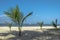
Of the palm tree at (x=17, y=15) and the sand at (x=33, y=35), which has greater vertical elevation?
the palm tree at (x=17, y=15)

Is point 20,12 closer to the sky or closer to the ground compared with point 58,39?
closer to the sky

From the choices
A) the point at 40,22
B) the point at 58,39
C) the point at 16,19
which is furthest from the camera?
the point at 40,22

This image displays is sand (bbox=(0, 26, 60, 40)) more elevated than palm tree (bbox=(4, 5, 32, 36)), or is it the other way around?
palm tree (bbox=(4, 5, 32, 36))

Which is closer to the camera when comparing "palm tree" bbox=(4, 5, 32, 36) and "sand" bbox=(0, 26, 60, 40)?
"sand" bbox=(0, 26, 60, 40)

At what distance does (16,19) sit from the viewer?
15.4 metres

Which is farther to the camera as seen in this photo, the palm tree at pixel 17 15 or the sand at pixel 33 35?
the palm tree at pixel 17 15

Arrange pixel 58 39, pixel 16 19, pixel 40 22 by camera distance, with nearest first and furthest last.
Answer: pixel 58 39 → pixel 16 19 → pixel 40 22

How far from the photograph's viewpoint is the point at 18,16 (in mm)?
15445

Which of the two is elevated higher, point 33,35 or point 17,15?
point 17,15

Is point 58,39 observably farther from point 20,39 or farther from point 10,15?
point 10,15

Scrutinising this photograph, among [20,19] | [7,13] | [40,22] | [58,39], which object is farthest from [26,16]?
[40,22]

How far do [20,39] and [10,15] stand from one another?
334 centimetres

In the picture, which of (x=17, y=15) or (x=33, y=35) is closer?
(x=33, y=35)

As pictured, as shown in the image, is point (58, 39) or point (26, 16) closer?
point (58, 39)
